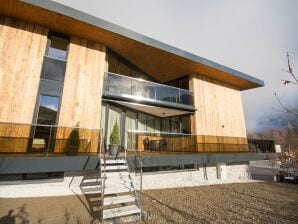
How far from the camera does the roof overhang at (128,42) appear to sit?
9766mm

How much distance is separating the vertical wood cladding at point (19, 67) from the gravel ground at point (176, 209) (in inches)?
165

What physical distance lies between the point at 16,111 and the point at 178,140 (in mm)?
9848

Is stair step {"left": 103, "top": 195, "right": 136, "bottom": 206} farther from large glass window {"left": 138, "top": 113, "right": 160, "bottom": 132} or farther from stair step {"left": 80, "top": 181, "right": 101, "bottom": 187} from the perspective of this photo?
large glass window {"left": 138, "top": 113, "right": 160, "bottom": 132}

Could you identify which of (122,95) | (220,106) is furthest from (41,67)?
(220,106)

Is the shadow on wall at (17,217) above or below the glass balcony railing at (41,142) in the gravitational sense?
below

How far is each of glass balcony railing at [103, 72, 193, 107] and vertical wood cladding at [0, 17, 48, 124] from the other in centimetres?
398

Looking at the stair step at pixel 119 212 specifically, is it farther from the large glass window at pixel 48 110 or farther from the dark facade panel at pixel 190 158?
the large glass window at pixel 48 110

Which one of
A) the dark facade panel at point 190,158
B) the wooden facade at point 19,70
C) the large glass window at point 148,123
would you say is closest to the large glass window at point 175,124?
the large glass window at point 148,123

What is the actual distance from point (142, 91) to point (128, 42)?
3431 millimetres

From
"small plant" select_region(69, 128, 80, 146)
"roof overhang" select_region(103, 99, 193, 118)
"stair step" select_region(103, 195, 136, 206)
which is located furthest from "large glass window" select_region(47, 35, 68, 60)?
"stair step" select_region(103, 195, 136, 206)

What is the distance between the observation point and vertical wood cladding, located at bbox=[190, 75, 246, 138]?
16297 millimetres

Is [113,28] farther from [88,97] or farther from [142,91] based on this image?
[142,91]

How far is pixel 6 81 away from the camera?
954 cm

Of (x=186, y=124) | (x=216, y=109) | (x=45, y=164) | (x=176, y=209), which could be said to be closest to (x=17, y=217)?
(x=45, y=164)
